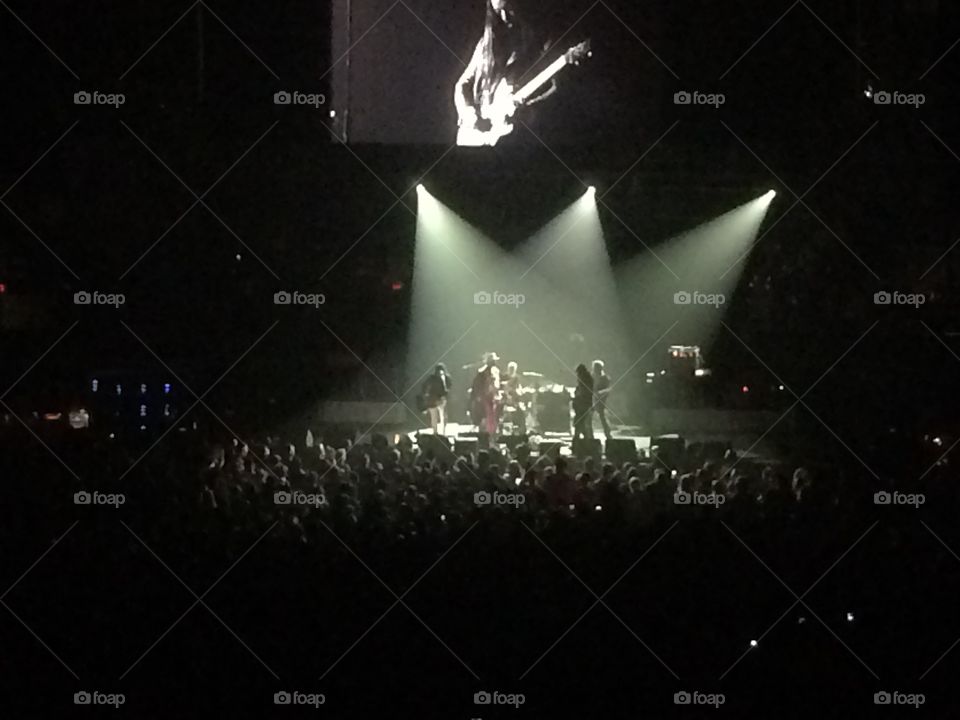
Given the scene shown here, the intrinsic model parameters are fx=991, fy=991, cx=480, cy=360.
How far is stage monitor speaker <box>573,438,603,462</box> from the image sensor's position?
12.8ft

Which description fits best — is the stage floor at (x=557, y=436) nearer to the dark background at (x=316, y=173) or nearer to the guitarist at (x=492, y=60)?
the dark background at (x=316, y=173)

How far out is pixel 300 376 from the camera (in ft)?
12.3

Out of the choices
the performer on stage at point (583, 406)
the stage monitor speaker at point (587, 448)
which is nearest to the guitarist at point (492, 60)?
the performer on stage at point (583, 406)

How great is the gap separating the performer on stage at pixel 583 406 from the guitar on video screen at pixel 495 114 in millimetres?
994

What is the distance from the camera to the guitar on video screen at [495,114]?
12.5 ft

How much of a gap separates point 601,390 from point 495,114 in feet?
3.86

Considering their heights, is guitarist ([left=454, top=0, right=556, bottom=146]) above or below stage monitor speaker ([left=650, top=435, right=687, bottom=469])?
above

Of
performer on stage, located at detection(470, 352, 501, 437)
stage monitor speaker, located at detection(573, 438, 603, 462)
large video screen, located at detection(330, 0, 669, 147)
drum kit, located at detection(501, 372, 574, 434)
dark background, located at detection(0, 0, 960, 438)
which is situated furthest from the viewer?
performer on stage, located at detection(470, 352, 501, 437)

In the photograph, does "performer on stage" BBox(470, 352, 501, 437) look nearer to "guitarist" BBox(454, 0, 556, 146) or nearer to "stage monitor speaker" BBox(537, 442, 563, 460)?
"stage monitor speaker" BBox(537, 442, 563, 460)

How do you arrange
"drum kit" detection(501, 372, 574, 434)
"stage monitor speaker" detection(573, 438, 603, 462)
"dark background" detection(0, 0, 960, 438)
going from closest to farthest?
"dark background" detection(0, 0, 960, 438), "stage monitor speaker" detection(573, 438, 603, 462), "drum kit" detection(501, 372, 574, 434)

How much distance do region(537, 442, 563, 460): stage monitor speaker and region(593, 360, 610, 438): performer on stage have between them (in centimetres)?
19

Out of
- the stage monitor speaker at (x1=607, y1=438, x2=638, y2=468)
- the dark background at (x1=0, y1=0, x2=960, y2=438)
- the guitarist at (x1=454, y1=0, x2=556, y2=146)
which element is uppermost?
the guitarist at (x1=454, y1=0, x2=556, y2=146)

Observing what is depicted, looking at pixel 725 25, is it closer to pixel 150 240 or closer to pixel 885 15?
pixel 885 15

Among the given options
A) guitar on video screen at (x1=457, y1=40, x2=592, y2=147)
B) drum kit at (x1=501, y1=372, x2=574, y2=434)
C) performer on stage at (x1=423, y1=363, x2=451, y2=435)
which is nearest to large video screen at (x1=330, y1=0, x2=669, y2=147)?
guitar on video screen at (x1=457, y1=40, x2=592, y2=147)
